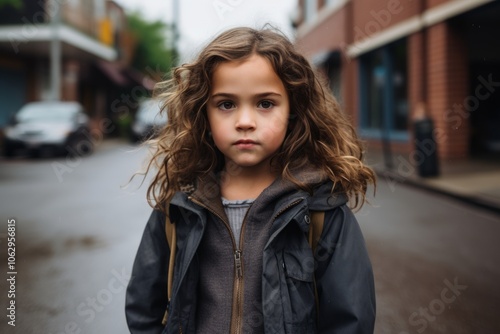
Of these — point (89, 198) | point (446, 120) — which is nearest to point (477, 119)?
point (446, 120)

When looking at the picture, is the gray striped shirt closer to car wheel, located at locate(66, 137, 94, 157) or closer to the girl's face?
the girl's face

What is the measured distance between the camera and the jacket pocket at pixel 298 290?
1.56 m

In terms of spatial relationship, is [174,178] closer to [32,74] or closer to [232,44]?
[232,44]

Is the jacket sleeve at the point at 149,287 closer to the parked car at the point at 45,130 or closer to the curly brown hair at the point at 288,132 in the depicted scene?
the curly brown hair at the point at 288,132

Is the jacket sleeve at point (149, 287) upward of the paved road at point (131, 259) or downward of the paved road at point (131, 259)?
upward

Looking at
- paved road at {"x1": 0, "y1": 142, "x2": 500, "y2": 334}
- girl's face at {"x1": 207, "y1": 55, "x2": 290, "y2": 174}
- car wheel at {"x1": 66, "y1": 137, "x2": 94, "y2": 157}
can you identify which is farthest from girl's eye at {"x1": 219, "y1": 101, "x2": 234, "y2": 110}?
car wheel at {"x1": 66, "y1": 137, "x2": 94, "y2": 157}

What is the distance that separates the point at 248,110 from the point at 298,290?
1.83ft

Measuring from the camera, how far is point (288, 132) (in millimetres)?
1875

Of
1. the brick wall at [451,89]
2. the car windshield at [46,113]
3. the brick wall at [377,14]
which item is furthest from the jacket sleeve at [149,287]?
the car windshield at [46,113]

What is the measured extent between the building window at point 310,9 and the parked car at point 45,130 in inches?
523

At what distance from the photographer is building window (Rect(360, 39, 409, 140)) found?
1630 centimetres

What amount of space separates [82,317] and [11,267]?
138 centimetres

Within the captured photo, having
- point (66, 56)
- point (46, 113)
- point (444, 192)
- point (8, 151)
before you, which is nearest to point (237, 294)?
point (444, 192)

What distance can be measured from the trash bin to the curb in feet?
1.03
